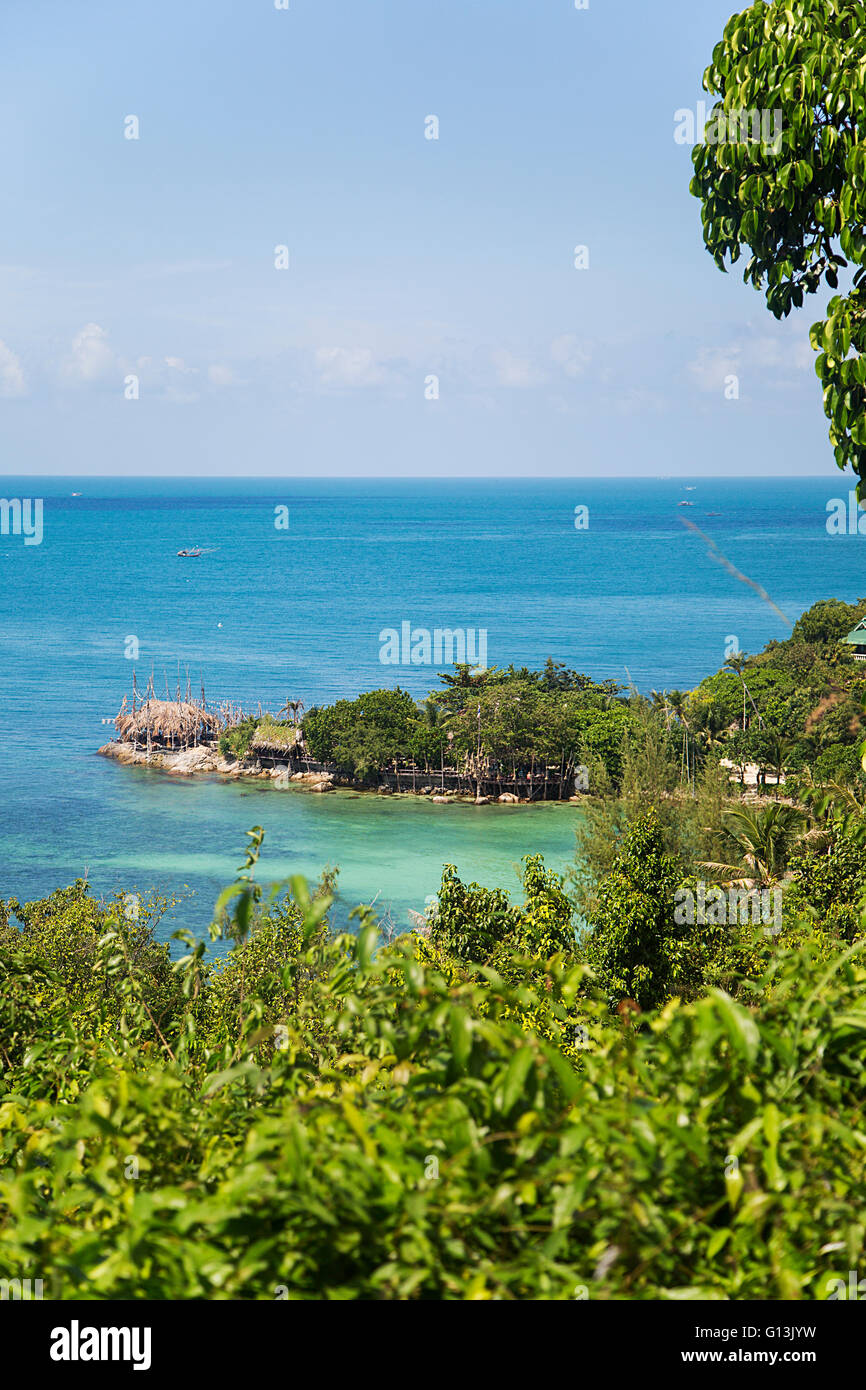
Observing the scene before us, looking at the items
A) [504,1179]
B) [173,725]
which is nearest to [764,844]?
[504,1179]

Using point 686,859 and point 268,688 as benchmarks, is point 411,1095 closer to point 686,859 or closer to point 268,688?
point 686,859

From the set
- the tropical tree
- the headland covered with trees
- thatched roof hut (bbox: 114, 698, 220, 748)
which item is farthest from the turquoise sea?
the tropical tree

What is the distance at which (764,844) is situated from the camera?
19.3 meters

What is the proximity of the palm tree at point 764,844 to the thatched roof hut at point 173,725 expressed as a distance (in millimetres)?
27626

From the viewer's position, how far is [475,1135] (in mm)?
1458

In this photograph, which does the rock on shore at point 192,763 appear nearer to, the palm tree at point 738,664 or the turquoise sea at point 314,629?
the turquoise sea at point 314,629

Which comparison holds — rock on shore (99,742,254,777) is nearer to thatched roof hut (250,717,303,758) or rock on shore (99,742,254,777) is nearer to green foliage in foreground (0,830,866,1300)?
thatched roof hut (250,717,303,758)

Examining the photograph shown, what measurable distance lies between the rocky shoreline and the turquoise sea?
76cm

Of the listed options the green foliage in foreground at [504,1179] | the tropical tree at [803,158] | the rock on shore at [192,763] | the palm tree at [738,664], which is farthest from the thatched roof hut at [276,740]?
the green foliage in foreground at [504,1179]

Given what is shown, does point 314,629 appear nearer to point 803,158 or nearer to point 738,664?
point 738,664

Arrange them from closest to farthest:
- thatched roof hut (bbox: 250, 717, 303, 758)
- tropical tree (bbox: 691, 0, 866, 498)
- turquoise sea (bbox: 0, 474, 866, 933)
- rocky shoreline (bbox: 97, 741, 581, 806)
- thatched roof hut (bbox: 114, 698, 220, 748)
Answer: tropical tree (bbox: 691, 0, 866, 498) → turquoise sea (bbox: 0, 474, 866, 933) → rocky shoreline (bbox: 97, 741, 581, 806) → thatched roof hut (bbox: 250, 717, 303, 758) → thatched roof hut (bbox: 114, 698, 220, 748)

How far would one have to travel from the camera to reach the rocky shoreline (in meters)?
36.3

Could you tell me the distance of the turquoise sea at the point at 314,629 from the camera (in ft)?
106
